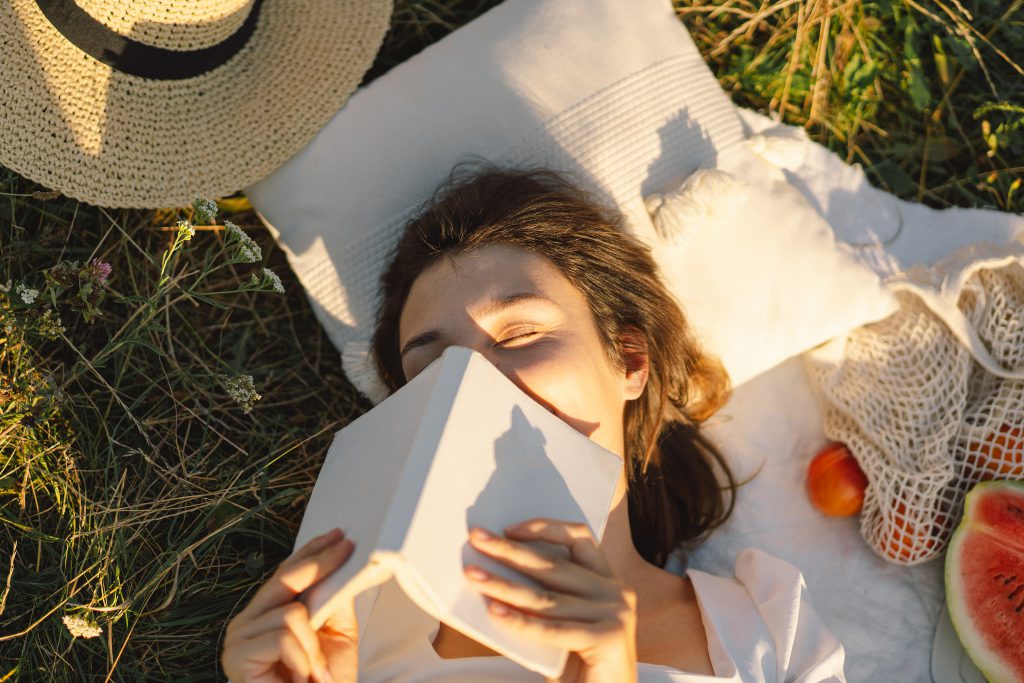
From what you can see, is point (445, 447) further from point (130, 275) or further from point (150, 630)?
point (130, 275)

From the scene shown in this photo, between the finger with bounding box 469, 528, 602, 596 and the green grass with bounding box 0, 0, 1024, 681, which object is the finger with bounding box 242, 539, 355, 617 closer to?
the finger with bounding box 469, 528, 602, 596

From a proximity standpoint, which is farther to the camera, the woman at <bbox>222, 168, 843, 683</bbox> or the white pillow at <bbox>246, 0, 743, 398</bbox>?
the white pillow at <bbox>246, 0, 743, 398</bbox>

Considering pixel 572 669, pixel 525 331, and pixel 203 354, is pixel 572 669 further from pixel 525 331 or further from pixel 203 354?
pixel 203 354

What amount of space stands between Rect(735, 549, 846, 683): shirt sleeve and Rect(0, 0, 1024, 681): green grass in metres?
1.41

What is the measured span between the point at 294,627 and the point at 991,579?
76.5 inches

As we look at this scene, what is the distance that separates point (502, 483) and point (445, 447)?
0.56 feet

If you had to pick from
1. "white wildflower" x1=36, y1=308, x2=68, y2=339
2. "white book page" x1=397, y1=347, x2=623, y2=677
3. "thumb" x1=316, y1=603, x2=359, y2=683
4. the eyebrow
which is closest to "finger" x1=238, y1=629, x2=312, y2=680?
"thumb" x1=316, y1=603, x2=359, y2=683

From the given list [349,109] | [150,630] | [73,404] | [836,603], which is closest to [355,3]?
[349,109]

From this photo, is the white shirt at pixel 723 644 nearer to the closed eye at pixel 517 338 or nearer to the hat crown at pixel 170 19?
the closed eye at pixel 517 338

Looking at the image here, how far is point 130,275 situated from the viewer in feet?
8.77

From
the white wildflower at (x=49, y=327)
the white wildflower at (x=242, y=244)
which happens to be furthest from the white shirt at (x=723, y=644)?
the white wildflower at (x=49, y=327)

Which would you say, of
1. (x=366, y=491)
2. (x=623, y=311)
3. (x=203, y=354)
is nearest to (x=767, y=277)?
(x=623, y=311)

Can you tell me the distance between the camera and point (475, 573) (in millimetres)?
1447

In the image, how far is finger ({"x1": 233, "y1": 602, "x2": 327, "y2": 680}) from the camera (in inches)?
61.5
